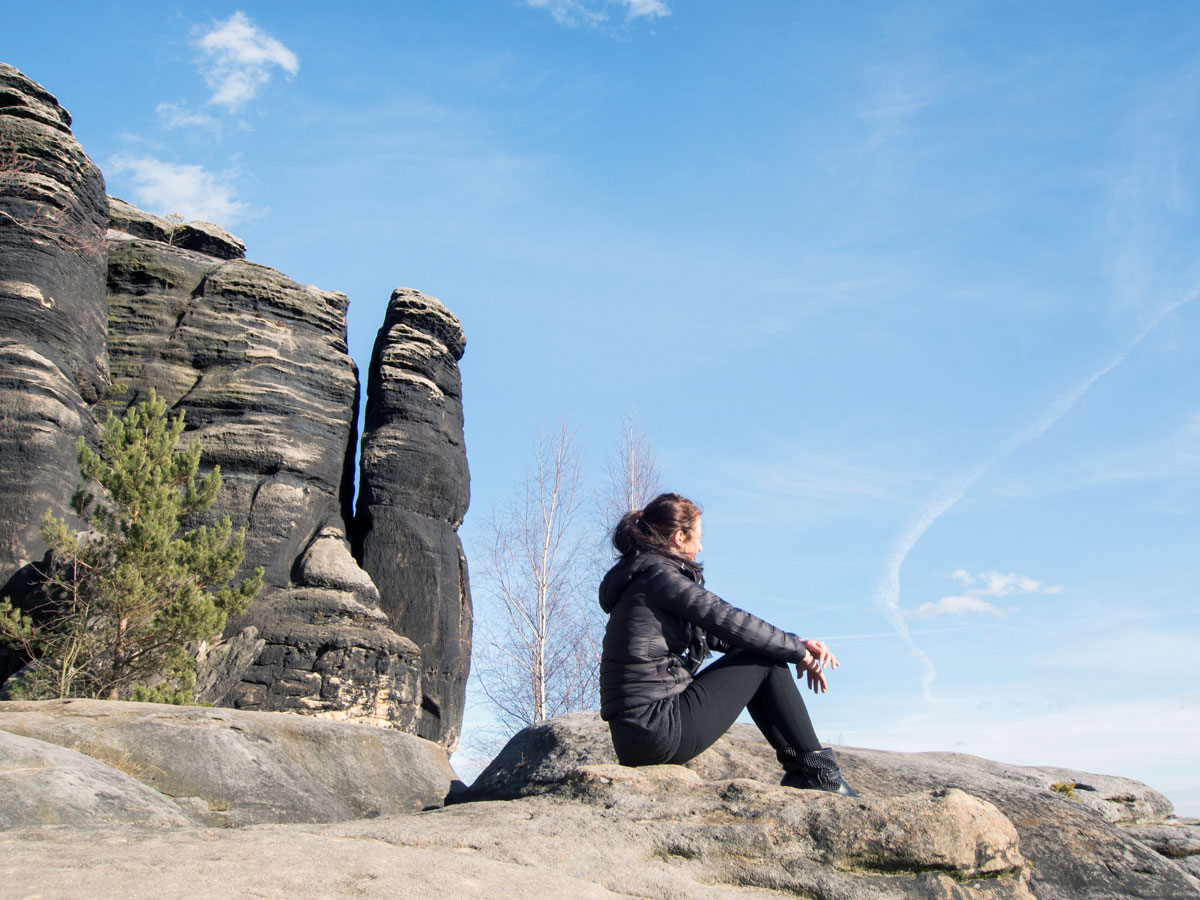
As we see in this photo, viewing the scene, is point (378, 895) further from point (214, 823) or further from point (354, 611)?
point (354, 611)

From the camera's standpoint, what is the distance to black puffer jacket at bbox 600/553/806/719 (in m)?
4.05

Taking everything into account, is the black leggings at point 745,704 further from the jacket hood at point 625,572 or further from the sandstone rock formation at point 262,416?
the sandstone rock formation at point 262,416

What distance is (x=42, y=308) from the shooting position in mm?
14336

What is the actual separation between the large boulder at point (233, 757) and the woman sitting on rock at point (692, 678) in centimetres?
228

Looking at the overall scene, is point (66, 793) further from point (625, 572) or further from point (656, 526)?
point (656, 526)

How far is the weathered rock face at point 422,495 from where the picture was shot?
54.0 ft

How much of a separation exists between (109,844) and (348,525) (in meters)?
14.7

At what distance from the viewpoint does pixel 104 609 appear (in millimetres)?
11375

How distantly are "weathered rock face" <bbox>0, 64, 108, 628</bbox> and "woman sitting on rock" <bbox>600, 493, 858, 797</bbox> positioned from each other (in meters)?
11.0

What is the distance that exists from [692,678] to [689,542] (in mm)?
612

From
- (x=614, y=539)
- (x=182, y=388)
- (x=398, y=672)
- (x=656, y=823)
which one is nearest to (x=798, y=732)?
(x=656, y=823)

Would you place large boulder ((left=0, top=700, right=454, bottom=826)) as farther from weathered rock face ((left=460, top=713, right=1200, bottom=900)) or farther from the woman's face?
the woman's face

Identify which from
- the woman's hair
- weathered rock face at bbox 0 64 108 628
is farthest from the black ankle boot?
weathered rock face at bbox 0 64 108 628

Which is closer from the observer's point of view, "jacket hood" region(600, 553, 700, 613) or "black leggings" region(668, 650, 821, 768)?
"black leggings" region(668, 650, 821, 768)
